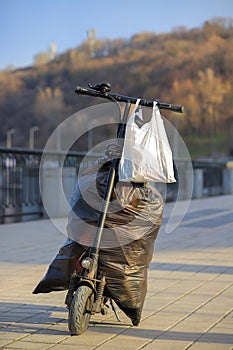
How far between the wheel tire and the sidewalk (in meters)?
0.07

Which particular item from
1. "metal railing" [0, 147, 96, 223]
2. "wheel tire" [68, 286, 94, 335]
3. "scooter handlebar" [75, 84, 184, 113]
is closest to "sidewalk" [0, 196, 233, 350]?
"wheel tire" [68, 286, 94, 335]

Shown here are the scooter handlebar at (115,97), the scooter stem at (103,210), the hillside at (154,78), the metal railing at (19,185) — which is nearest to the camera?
the scooter stem at (103,210)

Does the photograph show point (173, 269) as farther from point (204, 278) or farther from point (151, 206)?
point (151, 206)

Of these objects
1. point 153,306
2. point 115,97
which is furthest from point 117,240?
point 153,306

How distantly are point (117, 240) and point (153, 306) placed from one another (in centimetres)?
130

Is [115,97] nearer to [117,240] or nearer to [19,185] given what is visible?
[117,240]

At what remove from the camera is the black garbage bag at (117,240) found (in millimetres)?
4848

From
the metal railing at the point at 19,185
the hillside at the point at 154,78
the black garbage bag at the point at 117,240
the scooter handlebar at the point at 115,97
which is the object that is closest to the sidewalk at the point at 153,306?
the black garbage bag at the point at 117,240

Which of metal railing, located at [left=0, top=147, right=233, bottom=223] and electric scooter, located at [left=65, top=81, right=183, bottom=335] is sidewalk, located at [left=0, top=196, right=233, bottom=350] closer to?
electric scooter, located at [left=65, top=81, right=183, bottom=335]

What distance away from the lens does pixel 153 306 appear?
5.91m

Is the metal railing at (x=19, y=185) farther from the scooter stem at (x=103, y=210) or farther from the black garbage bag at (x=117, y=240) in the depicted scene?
the scooter stem at (x=103, y=210)

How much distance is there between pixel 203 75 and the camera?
461ft

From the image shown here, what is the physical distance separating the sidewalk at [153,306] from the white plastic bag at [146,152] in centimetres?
112

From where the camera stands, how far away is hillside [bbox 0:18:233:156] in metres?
107
